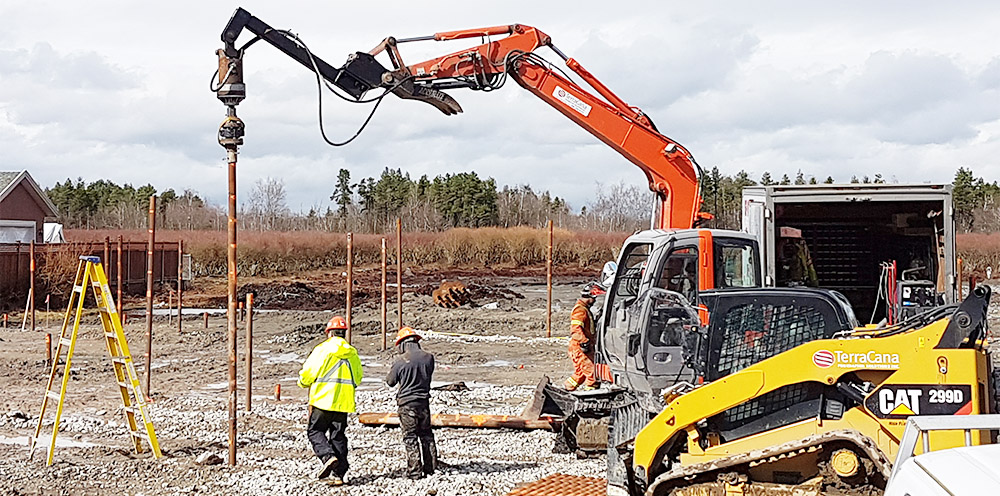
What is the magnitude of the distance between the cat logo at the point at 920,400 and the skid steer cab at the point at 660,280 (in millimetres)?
1324

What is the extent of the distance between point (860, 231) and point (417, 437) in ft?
24.1

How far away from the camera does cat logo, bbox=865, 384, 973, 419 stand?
6406mm

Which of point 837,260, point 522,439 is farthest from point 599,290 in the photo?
point 837,260

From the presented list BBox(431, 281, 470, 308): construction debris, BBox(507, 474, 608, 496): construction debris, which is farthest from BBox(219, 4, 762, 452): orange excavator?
BBox(431, 281, 470, 308): construction debris

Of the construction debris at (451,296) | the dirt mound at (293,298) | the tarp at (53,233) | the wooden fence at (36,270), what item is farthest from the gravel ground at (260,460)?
the tarp at (53,233)

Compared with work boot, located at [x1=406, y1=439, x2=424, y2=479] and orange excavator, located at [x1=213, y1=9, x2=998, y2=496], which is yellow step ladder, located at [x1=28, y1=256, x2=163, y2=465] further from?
orange excavator, located at [x1=213, y1=9, x2=998, y2=496]

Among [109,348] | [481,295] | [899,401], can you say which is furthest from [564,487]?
[481,295]

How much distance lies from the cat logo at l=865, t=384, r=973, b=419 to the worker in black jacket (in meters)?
4.33

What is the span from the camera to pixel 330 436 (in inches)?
363

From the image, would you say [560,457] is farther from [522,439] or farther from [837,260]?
[837,260]

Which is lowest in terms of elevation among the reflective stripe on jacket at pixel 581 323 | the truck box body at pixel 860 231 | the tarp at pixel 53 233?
the reflective stripe on jacket at pixel 581 323

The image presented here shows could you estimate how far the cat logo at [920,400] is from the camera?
6406 mm

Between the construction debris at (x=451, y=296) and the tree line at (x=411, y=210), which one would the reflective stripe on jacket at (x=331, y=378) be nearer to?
the construction debris at (x=451, y=296)

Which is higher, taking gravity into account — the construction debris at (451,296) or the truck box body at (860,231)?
the truck box body at (860,231)
